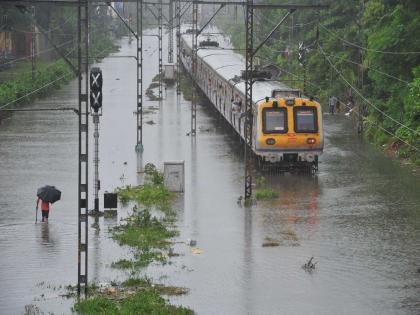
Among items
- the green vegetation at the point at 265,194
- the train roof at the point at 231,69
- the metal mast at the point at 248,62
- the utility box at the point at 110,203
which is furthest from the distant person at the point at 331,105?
the utility box at the point at 110,203

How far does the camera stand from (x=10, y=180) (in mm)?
33531

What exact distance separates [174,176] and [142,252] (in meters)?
8.31

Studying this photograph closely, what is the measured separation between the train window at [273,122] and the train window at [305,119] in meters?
0.39

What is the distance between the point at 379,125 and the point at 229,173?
8.91 metres

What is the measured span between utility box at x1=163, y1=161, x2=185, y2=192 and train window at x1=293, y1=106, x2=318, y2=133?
16.4 feet

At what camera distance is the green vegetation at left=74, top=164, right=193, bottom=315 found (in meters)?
18.6

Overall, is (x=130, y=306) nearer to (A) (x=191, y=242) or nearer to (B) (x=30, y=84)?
(A) (x=191, y=242)

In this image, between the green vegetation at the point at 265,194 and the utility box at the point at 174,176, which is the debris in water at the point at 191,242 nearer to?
the green vegetation at the point at 265,194

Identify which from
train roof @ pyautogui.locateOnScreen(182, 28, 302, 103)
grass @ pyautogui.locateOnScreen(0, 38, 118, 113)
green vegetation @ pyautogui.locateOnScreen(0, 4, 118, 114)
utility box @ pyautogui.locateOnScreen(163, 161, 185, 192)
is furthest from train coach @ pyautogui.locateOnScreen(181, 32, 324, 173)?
green vegetation @ pyautogui.locateOnScreen(0, 4, 118, 114)

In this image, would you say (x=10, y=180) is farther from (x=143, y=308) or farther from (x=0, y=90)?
(x=0, y=90)

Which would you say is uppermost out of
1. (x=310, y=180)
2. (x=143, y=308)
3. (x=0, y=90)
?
(x=0, y=90)

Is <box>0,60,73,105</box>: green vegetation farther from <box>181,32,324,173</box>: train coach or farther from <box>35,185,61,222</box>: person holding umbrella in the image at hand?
<box>35,185,61,222</box>: person holding umbrella

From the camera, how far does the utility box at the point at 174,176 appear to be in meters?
31.6

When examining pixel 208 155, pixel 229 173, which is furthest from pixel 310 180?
pixel 208 155
